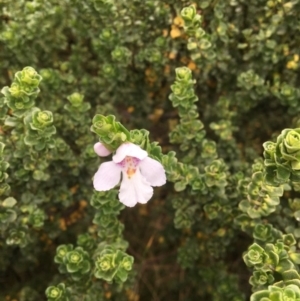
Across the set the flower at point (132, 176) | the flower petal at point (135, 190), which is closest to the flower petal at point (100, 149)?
the flower at point (132, 176)

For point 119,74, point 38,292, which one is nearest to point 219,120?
point 119,74

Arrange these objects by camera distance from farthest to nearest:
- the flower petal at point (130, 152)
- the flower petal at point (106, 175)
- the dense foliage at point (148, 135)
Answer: the dense foliage at point (148, 135) < the flower petal at point (106, 175) < the flower petal at point (130, 152)

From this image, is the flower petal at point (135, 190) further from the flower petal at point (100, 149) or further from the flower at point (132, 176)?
the flower petal at point (100, 149)

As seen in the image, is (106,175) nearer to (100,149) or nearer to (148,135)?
(100,149)

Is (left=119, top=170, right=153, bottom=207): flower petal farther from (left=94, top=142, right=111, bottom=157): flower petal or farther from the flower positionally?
(left=94, top=142, right=111, bottom=157): flower petal

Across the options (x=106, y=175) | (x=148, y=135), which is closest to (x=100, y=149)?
(x=106, y=175)

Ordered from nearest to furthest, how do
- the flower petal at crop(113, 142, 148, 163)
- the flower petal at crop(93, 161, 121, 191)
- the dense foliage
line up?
the flower petal at crop(113, 142, 148, 163) → the flower petal at crop(93, 161, 121, 191) → the dense foliage

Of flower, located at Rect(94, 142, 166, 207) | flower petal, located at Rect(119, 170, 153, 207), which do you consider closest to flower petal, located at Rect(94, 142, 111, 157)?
flower, located at Rect(94, 142, 166, 207)
